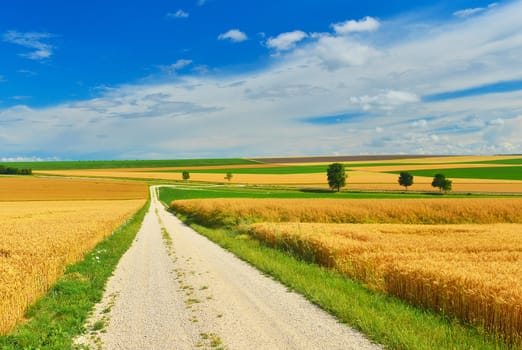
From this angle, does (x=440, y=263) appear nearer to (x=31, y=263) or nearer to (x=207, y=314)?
(x=207, y=314)

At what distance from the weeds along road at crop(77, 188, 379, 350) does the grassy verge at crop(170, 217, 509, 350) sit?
386mm

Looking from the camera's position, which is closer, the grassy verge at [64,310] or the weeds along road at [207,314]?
the weeds along road at [207,314]

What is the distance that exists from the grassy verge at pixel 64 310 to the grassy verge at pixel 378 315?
252 inches

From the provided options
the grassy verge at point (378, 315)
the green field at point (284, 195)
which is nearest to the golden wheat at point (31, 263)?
the grassy verge at point (378, 315)

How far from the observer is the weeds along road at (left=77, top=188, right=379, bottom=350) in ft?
25.9

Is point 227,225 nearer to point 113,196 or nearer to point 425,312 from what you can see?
point 425,312

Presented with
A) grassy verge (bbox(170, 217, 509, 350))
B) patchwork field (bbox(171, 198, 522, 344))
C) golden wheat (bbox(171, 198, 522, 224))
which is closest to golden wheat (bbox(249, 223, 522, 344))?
patchwork field (bbox(171, 198, 522, 344))

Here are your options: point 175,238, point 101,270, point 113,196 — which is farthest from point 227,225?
point 113,196

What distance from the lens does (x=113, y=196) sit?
8956 centimetres

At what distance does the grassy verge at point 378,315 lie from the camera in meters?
7.38

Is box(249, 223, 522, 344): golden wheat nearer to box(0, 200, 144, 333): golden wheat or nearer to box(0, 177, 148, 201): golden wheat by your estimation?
box(0, 200, 144, 333): golden wheat

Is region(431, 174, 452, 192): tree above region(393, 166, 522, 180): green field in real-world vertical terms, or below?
below

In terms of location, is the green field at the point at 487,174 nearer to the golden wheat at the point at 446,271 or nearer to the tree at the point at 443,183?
the tree at the point at 443,183

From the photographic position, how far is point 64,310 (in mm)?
10148
